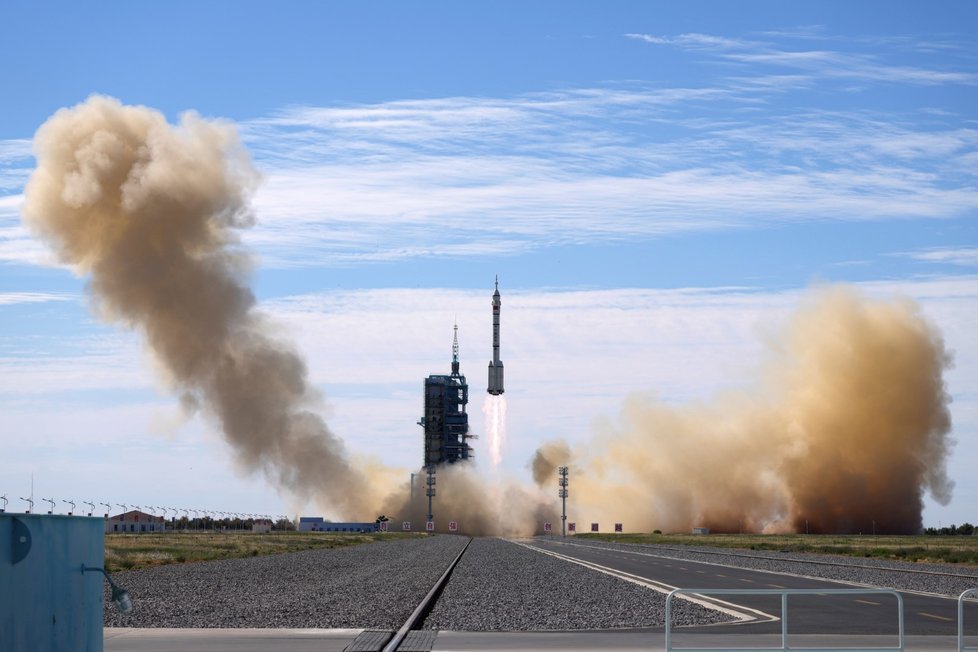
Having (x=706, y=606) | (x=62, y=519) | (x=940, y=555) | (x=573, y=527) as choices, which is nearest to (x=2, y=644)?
(x=62, y=519)

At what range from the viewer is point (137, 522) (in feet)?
591

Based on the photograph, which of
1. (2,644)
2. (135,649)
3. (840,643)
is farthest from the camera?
(840,643)

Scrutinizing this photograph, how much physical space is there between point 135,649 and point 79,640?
28.6 feet

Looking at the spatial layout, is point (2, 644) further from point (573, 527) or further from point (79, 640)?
point (573, 527)

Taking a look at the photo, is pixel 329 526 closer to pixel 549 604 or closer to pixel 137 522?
pixel 137 522

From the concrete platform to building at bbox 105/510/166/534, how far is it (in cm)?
16173

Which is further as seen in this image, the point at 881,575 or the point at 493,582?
the point at 881,575

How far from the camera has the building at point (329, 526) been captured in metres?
146

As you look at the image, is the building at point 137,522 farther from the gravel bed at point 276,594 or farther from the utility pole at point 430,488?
the gravel bed at point 276,594

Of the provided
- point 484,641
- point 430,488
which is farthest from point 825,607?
point 430,488

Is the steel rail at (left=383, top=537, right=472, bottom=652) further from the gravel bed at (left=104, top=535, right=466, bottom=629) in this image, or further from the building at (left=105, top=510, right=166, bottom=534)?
the building at (left=105, top=510, right=166, bottom=534)

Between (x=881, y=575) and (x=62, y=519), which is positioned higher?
(x=62, y=519)

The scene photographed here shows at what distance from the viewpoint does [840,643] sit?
64.6 ft

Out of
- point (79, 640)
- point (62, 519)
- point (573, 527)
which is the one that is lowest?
point (573, 527)
